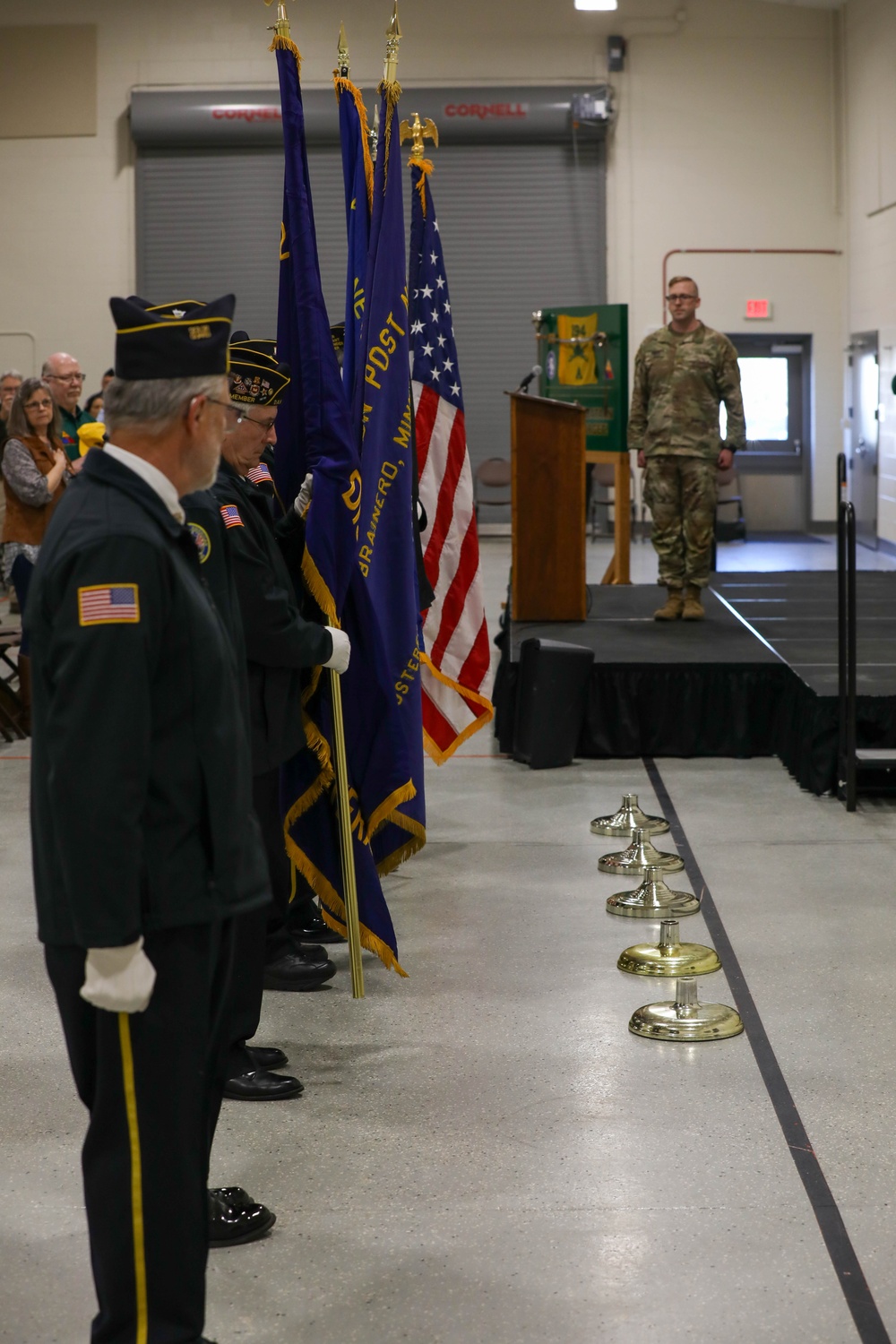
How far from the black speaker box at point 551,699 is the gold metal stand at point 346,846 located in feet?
8.48

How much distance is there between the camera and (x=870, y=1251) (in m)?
2.39

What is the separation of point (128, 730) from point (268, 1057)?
5.52 ft

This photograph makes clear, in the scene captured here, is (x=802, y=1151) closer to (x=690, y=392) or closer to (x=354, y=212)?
(x=354, y=212)

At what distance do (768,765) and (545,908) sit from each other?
216cm

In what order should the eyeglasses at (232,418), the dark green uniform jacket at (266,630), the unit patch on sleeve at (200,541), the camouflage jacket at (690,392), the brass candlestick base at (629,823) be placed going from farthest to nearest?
the camouflage jacket at (690,392), the brass candlestick base at (629,823), the dark green uniform jacket at (266,630), the eyeglasses at (232,418), the unit patch on sleeve at (200,541)

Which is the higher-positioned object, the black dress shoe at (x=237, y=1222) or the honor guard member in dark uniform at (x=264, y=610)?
the honor guard member in dark uniform at (x=264, y=610)

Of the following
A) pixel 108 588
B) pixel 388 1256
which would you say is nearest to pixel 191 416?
pixel 108 588

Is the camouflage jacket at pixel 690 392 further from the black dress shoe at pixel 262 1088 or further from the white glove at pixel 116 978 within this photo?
the white glove at pixel 116 978

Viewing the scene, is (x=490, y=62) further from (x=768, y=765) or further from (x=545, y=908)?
(x=545, y=908)

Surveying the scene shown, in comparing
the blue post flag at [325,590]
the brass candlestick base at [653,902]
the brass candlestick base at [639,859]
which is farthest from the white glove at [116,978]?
the brass candlestick base at [639,859]

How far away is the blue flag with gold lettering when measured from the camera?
3.88 meters

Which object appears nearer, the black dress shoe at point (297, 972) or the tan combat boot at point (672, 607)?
the black dress shoe at point (297, 972)

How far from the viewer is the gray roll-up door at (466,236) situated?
16.4m

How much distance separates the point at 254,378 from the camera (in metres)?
3.29
